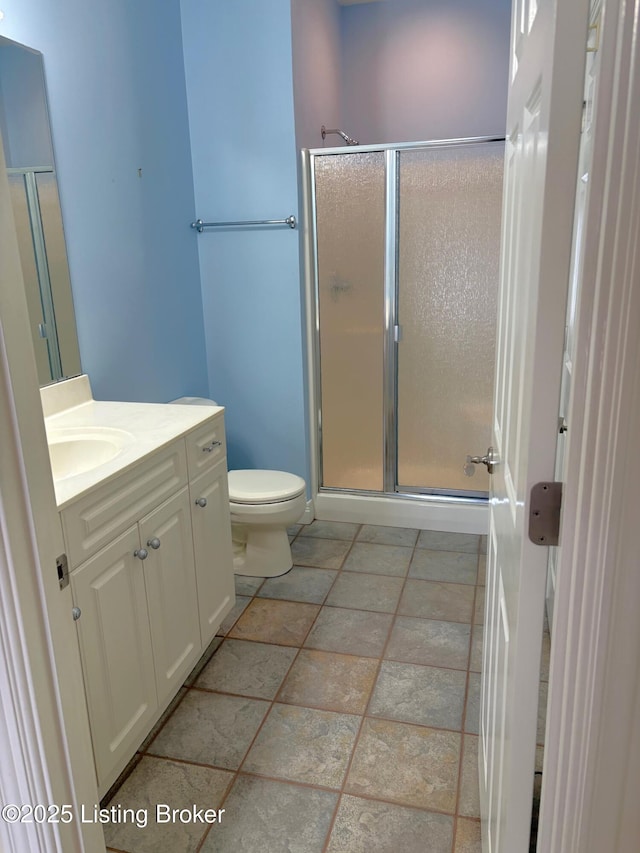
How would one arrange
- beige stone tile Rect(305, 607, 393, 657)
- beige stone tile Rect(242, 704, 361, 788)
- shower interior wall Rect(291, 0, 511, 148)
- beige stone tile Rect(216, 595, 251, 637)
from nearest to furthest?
1. beige stone tile Rect(242, 704, 361, 788)
2. beige stone tile Rect(305, 607, 393, 657)
3. beige stone tile Rect(216, 595, 251, 637)
4. shower interior wall Rect(291, 0, 511, 148)

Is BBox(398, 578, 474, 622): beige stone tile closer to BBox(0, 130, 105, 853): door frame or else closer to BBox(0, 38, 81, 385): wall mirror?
BBox(0, 38, 81, 385): wall mirror

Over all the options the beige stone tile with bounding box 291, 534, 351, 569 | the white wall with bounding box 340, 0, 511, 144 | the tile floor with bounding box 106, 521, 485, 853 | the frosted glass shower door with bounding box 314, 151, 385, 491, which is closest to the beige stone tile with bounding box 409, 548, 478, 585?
the tile floor with bounding box 106, 521, 485, 853

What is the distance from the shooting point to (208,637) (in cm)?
218

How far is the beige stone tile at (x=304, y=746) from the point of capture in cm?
176

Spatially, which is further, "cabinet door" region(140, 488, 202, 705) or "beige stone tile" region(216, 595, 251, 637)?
"beige stone tile" region(216, 595, 251, 637)

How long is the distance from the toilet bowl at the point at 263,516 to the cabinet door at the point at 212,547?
0.40 meters

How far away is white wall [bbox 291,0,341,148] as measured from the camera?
9.66 feet

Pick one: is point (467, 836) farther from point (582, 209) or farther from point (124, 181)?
point (124, 181)

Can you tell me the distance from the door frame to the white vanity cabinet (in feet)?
1.75

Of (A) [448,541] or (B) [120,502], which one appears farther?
(A) [448,541]

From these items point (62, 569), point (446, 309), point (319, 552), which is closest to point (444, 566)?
point (319, 552)

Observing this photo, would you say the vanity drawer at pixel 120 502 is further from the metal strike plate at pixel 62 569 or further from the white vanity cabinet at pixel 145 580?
the metal strike plate at pixel 62 569

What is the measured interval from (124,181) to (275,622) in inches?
72.0

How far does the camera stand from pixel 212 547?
2.18 m
